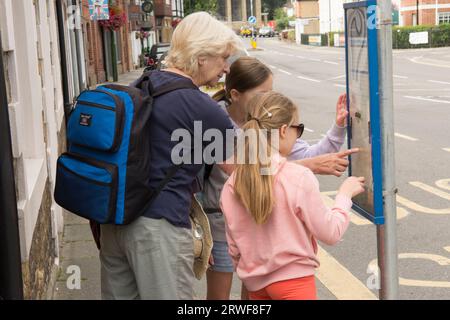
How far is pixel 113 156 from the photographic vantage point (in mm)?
2848

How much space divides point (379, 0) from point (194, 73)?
0.79m

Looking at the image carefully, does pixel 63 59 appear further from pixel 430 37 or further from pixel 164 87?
pixel 430 37

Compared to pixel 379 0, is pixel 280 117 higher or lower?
lower

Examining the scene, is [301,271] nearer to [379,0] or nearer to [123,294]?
[123,294]

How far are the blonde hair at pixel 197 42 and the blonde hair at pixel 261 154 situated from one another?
0.26 m

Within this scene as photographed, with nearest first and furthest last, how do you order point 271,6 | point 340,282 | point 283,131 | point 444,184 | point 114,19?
1. point 283,131
2. point 340,282
3. point 444,184
4. point 114,19
5. point 271,6

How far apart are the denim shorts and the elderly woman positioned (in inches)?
31.6

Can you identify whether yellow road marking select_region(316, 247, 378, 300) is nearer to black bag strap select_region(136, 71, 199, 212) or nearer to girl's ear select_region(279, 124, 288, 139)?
girl's ear select_region(279, 124, 288, 139)

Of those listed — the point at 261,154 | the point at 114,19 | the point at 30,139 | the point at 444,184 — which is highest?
the point at 114,19

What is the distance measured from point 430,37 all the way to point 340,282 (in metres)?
55.3

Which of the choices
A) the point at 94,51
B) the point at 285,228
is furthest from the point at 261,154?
the point at 94,51

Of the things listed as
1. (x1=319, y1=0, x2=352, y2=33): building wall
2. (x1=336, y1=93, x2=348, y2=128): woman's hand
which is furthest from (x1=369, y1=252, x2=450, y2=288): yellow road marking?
(x1=319, y1=0, x2=352, y2=33): building wall
